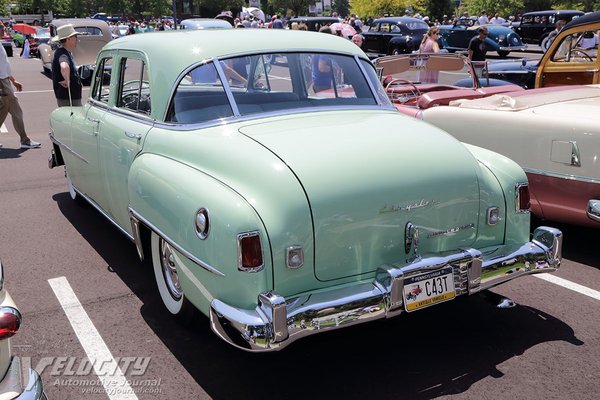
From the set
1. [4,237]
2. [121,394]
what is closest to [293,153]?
[121,394]

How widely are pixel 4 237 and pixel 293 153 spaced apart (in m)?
3.66

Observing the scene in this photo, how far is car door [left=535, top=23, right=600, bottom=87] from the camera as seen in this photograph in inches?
269

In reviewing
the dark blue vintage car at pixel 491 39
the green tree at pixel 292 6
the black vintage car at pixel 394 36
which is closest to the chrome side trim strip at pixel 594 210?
the black vintage car at pixel 394 36

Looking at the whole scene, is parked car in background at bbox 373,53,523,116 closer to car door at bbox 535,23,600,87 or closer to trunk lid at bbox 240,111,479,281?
car door at bbox 535,23,600,87

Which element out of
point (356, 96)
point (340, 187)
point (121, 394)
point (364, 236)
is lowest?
point (121, 394)

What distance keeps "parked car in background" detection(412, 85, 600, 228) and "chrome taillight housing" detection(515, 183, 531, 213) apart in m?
1.03

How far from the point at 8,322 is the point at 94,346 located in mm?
1464

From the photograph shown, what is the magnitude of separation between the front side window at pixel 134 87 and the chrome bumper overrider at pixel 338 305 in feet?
6.16

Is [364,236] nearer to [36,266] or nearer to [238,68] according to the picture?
[238,68]

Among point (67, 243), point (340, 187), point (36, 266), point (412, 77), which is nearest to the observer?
point (340, 187)

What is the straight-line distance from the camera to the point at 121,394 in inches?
124

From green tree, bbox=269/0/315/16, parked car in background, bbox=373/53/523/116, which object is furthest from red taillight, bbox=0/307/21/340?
green tree, bbox=269/0/315/16

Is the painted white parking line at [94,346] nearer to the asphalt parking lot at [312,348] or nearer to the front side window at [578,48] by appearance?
the asphalt parking lot at [312,348]

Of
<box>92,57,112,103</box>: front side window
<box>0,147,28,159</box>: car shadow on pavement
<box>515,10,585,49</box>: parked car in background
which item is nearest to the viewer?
<box>92,57,112,103</box>: front side window
